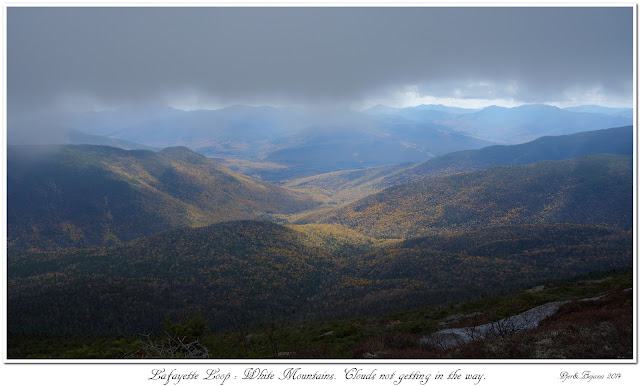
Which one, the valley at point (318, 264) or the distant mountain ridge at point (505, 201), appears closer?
the valley at point (318, 264)

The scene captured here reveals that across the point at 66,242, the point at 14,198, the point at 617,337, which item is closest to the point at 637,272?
the point at 617,337

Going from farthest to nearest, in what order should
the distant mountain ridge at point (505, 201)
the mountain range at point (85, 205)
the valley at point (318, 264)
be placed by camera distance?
the mountain range at point (85, 205)
the distant mountain ridge at point (505, 201)
the valley at point (318, 264)

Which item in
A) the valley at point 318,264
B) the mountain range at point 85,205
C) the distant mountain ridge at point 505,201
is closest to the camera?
the valley at point 318,264

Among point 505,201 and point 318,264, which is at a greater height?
point 505,201

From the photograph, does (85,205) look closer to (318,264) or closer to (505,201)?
(318,264)

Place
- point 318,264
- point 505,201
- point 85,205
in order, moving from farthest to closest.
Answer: point 85,205, point 505,201, point 318,264

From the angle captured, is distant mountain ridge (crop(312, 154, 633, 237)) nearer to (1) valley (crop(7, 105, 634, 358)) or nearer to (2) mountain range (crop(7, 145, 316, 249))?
(1) valley (crop(7, 105, 634, 358))

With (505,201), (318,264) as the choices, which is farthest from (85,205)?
(505,201)

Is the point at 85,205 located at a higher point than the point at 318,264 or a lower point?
higher

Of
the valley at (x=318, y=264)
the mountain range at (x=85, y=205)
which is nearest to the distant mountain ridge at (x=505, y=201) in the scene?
the valley at (x=318, y=264)

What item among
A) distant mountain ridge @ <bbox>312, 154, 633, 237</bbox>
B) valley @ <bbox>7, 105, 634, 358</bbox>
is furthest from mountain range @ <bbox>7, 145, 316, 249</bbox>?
distant mountain ridge @ <bbox>312, 154, 633, 237</bbox>

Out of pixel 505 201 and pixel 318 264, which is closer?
pixel 318 264

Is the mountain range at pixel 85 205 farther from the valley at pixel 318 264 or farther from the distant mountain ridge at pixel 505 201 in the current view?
the distant mountain ridge at pixel 505 201

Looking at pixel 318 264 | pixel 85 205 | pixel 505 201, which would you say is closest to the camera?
pixel 318 264
